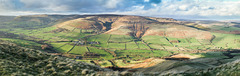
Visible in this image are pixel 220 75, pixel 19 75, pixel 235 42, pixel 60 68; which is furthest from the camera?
pixel 235 42

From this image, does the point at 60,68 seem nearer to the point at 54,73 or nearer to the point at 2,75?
the point at 54,73

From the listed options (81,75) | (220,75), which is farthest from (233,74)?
(81,75)

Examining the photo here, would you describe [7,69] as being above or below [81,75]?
above

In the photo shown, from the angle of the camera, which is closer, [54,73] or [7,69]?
[7,69]

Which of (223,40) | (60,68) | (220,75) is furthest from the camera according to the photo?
(223,40)

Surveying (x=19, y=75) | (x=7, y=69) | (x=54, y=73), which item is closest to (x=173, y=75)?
(x=54, y=73)

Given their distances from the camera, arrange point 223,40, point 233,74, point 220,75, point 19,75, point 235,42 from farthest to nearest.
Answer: point 223,40, point 235,42, point 19,75, point 220,75, point 233,74

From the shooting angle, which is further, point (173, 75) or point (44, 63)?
point (44, 63)

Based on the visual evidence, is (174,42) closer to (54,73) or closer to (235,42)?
(235,42)

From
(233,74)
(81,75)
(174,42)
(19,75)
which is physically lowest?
(174,42)
